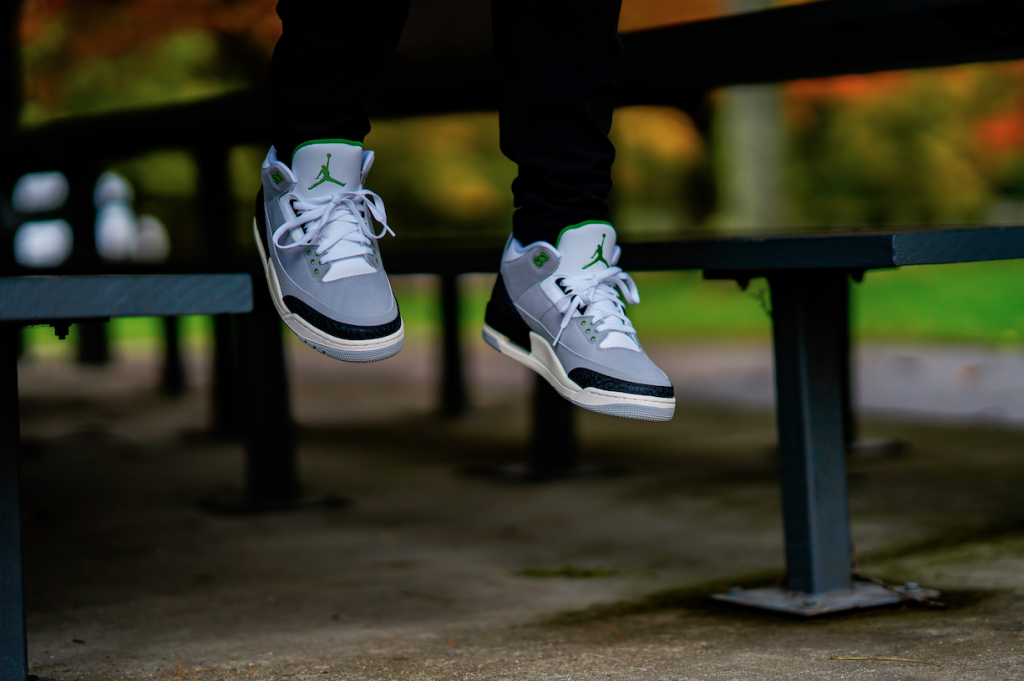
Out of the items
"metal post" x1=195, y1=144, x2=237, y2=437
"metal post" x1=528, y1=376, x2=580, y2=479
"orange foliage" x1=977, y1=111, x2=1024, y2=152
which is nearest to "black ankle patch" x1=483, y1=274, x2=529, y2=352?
"metal post" x1=528, y1=376, x2=580, y2=479

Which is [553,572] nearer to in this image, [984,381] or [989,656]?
[989,656]

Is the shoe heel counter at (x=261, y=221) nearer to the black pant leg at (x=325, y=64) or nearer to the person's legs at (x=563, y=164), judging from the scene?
the black pant leg at (x=325, y=64)

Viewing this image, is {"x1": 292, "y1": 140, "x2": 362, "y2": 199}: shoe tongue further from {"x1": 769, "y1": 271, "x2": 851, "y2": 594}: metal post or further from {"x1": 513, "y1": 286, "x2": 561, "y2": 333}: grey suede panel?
{"x1": 769, "y1": 271, "x2": 851, "y2": 594}: metal post

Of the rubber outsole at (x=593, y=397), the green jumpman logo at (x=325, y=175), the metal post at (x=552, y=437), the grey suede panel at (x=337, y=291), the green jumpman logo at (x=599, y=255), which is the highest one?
the green jumpman logo at (x=325, y=175)

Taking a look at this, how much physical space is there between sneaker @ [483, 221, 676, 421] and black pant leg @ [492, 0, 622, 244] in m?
0.04

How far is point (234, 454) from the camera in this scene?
13.0ft

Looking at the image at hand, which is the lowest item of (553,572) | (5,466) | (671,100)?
(553,572)

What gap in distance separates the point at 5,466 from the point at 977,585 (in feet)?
4.82

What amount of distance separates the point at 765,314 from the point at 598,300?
553 centimetres

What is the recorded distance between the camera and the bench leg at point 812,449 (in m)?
1.90

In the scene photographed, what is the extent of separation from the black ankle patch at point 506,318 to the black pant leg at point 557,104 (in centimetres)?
11

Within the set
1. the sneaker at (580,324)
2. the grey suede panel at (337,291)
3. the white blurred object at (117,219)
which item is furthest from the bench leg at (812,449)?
the white blurred object at (117,219)

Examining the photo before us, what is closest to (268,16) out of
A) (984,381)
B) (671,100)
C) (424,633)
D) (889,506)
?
(671,100)

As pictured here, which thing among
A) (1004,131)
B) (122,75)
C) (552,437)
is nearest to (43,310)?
(552,437)
